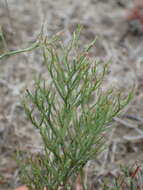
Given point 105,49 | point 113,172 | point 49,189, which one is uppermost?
point 105,49

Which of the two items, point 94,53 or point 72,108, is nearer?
point 72,108

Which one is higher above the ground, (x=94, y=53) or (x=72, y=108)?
(x=72, y=108)

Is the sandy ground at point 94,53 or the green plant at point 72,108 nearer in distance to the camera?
the green plant at point 72,108

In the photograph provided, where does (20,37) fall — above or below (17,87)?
above

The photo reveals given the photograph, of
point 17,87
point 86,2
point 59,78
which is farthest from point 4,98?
point 86,2

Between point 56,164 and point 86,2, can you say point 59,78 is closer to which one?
point 56,164

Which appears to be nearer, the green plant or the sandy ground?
the green plant

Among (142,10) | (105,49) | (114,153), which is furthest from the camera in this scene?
(142,10)

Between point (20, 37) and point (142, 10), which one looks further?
point (142, 10)
